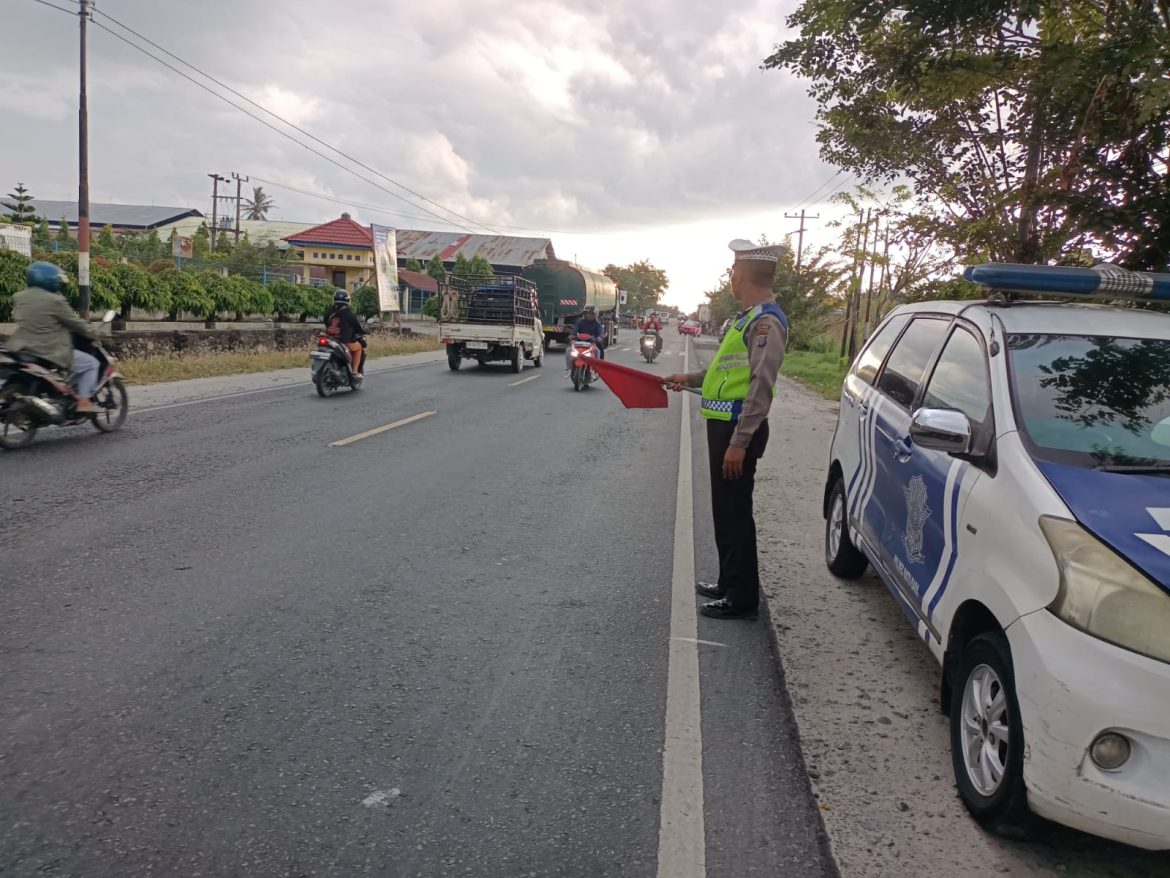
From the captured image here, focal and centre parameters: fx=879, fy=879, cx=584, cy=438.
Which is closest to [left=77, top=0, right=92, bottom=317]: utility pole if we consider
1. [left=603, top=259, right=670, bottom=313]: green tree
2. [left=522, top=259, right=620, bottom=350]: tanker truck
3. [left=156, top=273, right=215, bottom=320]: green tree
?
[left=156, top=273, right=215, bottom=320]: green tree

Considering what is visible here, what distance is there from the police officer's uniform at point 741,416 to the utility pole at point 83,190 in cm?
1956

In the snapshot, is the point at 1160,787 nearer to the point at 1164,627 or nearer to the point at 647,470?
the point at 1164,627

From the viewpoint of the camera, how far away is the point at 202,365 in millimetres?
17906

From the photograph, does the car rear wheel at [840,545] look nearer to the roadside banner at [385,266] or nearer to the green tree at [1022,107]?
the green tree at [1022,107]

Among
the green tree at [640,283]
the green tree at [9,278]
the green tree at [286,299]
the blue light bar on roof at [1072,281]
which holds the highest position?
the green tree at [640,283]

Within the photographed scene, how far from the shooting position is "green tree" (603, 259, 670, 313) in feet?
465

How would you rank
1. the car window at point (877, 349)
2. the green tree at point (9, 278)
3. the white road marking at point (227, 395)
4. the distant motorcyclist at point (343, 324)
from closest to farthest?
the car window at point (877, 349) < the white road marking at point (227, 395) < the distant motorcyclist at point (343, 324) < the green tree at point (9, 278)

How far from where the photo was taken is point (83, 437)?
30.8ft

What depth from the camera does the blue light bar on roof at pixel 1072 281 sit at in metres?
3.76

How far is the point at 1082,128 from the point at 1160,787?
5.76 meters

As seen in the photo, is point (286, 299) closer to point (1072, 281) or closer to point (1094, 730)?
point (1072, 281)

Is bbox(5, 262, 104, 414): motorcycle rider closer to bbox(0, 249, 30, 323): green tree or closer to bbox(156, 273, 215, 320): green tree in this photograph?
bbox(0, 249, 30, 323): green tree

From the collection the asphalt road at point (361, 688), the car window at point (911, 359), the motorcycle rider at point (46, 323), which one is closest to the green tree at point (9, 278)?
the motorcycle rider at point (46, 323)

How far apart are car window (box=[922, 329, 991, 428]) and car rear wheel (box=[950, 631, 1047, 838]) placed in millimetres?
973
